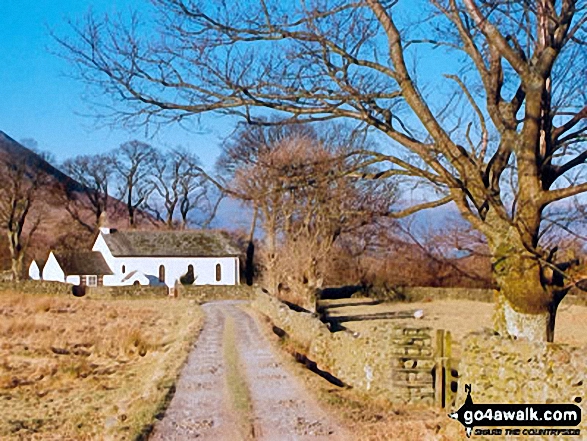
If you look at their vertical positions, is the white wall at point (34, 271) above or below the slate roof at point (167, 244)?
below

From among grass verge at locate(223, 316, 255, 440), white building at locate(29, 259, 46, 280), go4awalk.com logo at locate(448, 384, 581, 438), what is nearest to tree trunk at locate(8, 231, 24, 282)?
white building at locate(29, 259, 46, 280)

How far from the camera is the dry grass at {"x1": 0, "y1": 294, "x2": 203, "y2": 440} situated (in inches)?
389

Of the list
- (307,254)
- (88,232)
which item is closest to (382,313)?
(307,254)

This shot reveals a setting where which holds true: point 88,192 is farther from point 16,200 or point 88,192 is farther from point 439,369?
point 439,369

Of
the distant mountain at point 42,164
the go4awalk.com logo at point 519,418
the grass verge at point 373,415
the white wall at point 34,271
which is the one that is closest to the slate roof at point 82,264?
the white wall at point 34,271

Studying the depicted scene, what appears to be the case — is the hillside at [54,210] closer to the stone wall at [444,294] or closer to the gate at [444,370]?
the stone wall at [444,294]

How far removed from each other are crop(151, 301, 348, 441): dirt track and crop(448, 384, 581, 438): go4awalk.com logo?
2.11m

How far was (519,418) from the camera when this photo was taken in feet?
20.2

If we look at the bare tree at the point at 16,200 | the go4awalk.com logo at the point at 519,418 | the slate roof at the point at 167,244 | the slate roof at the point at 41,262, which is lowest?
the go4awalk.com logo at the point at 519,418

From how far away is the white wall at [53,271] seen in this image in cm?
5347

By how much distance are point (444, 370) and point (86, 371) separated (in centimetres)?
937

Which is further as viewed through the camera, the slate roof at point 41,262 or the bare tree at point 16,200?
the slate roof at point 41,262

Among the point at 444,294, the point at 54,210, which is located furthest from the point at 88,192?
the point at 444,294

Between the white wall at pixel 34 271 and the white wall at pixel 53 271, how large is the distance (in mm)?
2986
